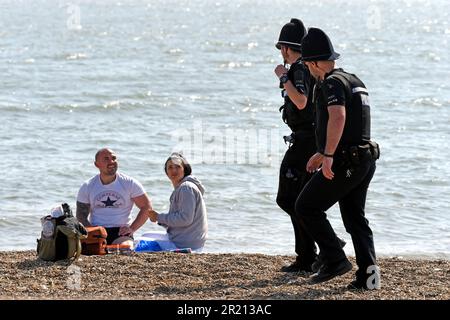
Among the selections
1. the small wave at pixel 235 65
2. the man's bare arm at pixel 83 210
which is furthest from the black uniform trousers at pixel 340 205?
the small wave at pixel 235 65

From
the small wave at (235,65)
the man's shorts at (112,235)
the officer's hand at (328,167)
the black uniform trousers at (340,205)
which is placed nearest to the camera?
the officer's hand at (328,167)

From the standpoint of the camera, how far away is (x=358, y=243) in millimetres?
7516

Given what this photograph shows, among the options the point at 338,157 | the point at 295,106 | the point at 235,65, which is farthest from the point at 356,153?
the point at 235,65

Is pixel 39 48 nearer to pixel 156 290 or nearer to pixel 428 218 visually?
pixel 428 218

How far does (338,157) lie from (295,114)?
82 cm

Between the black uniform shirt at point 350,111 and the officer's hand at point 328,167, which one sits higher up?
the black uniform shirt at point 350,111

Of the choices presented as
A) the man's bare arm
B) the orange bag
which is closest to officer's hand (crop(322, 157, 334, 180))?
the orange bag

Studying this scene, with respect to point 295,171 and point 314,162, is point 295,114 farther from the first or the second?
point 314,162

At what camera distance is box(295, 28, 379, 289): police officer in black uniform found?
7.18 m

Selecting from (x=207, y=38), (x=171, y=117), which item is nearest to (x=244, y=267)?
(x=171, y=117)

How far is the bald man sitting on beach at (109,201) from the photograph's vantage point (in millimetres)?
9742

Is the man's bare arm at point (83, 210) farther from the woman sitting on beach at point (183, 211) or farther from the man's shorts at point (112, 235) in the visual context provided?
the woman sitting on beach at point (183, 211)

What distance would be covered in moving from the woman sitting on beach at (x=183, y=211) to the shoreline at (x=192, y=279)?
0.38 metres

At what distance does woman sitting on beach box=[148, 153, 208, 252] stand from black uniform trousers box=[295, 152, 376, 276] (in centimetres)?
207
